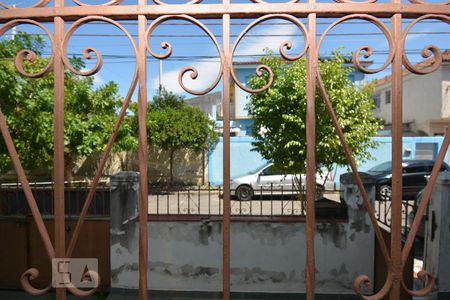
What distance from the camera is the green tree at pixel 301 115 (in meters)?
6.05

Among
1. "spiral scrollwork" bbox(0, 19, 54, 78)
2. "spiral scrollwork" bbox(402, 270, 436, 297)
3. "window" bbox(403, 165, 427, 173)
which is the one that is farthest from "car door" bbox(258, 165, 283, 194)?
"spiral scrollwork" bbox(0, 19, 54, 78)

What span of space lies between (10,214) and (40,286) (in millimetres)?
1204

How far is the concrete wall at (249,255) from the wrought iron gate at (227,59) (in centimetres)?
291

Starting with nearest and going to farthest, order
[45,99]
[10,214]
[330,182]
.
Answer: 1. [10,214]
2. [45,99]
3. [330,182]

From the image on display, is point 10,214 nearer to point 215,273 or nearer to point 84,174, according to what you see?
point 215,273

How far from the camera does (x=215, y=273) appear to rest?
176 inches

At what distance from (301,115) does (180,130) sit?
27.0ft

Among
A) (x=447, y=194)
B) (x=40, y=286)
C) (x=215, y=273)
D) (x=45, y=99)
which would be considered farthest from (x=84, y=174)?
(x=447, y=194)

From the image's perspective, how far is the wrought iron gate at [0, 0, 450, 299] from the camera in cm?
152

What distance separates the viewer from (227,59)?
61.2 inches

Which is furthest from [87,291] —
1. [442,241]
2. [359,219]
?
[442,241]

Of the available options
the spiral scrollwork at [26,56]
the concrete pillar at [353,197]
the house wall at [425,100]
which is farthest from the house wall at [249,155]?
the spiral scrollwork at [26,56]

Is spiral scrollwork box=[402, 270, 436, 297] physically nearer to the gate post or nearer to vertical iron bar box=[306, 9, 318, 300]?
vertical iron bar box=[306, 9, 318, 300]

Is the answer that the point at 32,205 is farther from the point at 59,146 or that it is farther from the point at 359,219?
the point at 359,219
